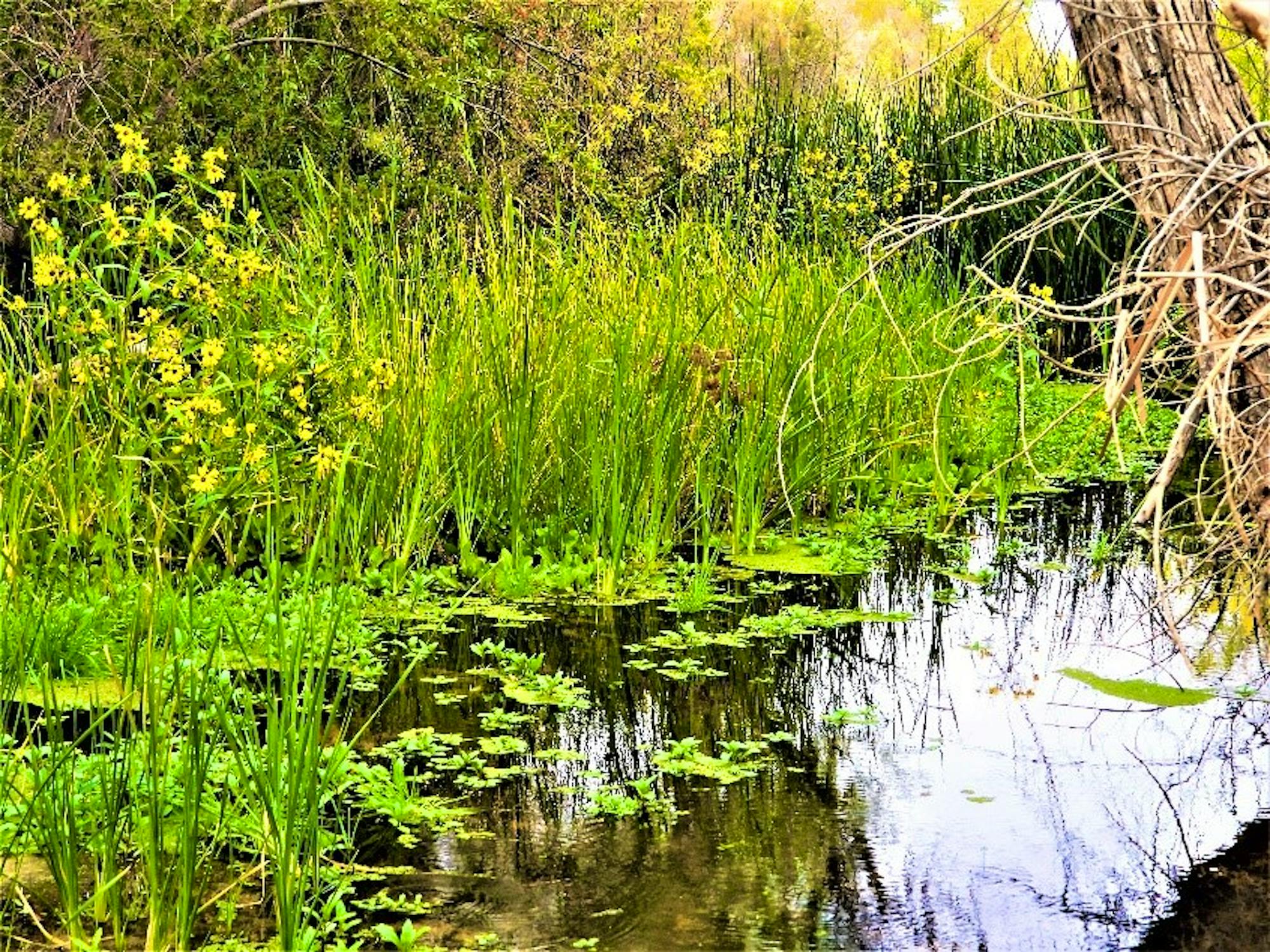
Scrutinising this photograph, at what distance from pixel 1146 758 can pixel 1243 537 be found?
63cm

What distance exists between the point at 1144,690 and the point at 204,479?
8.30ft

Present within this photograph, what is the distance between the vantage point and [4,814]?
2.97 metres

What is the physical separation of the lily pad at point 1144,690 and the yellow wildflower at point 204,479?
231 cm

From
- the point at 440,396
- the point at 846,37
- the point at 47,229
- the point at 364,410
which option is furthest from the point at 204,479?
the point at 846,37

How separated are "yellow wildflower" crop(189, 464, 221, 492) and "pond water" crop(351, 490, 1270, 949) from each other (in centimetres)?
77

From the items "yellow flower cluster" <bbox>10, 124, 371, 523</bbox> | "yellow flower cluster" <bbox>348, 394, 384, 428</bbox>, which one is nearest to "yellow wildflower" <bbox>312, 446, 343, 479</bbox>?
A: "yellow flower cluster" <bbox>10, 124, 371, 523</bbox>

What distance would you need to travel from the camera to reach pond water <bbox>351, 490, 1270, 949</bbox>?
112 inches

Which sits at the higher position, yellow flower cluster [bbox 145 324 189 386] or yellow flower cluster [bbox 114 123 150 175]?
yellow flower cluster [bbox 114 123 150 175]

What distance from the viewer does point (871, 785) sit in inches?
137

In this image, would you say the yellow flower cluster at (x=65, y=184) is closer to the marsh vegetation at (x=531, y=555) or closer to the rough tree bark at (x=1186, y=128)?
the marsh vegetation at (x=531, y=555)

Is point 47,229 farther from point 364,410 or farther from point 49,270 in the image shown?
point 364,410

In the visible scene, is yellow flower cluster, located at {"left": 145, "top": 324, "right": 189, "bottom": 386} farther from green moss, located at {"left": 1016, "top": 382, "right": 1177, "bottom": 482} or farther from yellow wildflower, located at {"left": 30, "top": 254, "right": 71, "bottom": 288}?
green moss, located at {"left": 1016, "top": 382, "right": 1177, "bottom": 482}

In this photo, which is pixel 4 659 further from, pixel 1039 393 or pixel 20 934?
pixel 1039 393

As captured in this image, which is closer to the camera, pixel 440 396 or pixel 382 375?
pixel 382 375
